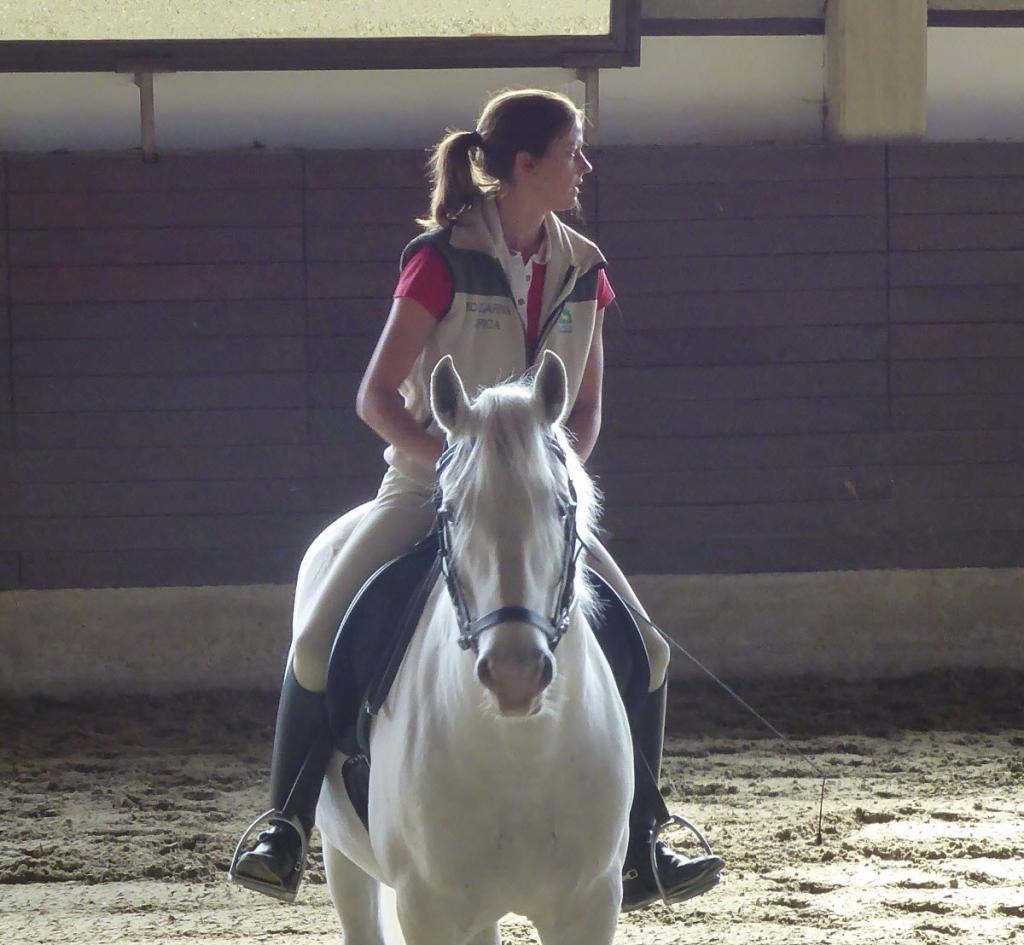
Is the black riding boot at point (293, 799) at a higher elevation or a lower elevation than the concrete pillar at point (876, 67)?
lower

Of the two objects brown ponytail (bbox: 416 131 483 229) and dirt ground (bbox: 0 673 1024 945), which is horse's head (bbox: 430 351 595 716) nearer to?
brown ponytail (bbox: 416 131 483 229)

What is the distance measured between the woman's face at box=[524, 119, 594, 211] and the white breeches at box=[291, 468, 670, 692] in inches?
21.1

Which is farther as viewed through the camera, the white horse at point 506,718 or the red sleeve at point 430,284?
the red sleeve at point 430,284

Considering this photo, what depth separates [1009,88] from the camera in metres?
6.20

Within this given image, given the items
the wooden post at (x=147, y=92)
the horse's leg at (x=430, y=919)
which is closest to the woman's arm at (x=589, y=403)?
the horse's leg at (x=430, y=919)

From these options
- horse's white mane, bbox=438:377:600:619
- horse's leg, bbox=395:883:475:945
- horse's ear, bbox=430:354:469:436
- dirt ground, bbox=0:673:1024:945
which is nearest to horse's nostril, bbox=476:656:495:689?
horse's white mane, bbox=438:377:600:619

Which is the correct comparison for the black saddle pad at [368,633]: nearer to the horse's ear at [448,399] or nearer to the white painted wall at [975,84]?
the horse's ear at [448,399]

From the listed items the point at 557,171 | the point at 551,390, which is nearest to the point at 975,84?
the point at 557,171

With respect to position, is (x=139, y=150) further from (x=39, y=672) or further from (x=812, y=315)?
(x=812, y=315)

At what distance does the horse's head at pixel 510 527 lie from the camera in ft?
5.14

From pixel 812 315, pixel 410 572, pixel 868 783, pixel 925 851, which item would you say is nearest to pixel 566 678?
pixel 410 572

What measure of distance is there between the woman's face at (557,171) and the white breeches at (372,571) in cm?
54

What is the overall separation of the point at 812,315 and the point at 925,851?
295 centimetres

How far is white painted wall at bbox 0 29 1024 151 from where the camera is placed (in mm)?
5969
